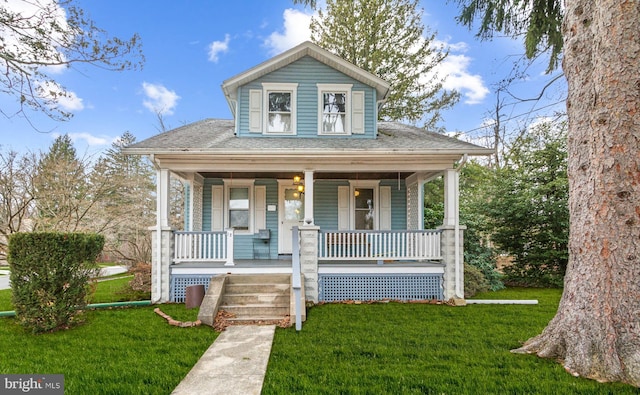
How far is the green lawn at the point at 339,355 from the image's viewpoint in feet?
10.7

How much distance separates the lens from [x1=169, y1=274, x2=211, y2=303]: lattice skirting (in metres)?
7.19

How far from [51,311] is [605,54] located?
7.91 metres

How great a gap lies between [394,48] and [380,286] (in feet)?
40.2

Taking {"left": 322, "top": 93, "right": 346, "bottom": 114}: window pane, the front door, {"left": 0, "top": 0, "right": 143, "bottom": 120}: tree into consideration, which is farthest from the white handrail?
{"left": 322, "top": 93, "right": 346, "bottom": 114}: window pane

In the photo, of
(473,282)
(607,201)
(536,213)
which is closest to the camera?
(607,201)

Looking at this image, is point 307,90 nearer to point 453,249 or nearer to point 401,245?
point 401,245

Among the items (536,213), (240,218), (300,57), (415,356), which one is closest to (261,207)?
(240,218)

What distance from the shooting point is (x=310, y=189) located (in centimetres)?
734

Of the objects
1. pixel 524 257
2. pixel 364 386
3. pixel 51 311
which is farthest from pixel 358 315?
pixel 524 257

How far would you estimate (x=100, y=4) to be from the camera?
9031 millimetres

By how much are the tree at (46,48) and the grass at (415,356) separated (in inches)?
228

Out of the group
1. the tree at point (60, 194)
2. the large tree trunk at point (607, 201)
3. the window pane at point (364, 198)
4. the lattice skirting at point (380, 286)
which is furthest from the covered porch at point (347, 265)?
the tree at point (60, 194)

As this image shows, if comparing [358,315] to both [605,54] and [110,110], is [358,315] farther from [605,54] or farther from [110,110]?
[110,110]

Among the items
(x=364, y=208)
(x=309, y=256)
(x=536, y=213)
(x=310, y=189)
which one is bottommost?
(x=309, y=256)
